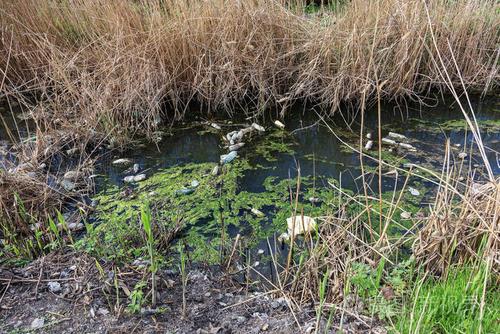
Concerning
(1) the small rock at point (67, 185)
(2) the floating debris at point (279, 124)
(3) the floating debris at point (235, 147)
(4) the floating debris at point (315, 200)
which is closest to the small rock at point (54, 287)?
(1) the small rock at point (67, 185)

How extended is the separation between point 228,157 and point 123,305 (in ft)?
5.09

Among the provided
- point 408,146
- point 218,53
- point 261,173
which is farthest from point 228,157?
point 408,146

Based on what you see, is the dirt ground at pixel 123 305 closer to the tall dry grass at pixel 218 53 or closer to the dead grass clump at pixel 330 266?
the dead grass clump at pixel 330 266

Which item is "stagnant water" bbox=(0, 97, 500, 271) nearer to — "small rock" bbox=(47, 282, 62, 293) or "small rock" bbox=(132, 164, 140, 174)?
"small rock" bbox=(132, 164, 140, 174)

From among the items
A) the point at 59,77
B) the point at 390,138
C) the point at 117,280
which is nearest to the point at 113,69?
the point at 59,77

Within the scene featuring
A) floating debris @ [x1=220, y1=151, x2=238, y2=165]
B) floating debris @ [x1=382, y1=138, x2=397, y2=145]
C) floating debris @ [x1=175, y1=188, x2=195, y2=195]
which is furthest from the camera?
floating debris @ [x1=382, y1=138, x2=397, y2=145]

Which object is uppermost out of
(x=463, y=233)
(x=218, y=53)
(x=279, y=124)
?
(x=218, y=53)

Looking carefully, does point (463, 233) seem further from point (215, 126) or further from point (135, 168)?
point (215, 126)

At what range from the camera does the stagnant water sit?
2396 mm

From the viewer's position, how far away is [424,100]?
3.98 metres

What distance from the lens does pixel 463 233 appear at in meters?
1.73

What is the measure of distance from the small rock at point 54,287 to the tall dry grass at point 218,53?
155 centimetres

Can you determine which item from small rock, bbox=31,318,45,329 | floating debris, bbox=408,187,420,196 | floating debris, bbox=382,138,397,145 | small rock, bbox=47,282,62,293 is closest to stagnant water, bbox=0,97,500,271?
floating debris, bbox=408,187,420,196

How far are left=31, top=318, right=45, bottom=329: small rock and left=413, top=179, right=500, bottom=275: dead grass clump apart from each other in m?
1.50
